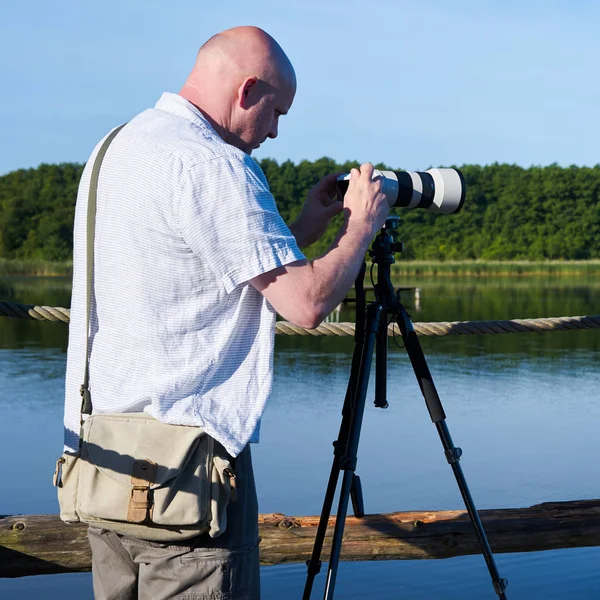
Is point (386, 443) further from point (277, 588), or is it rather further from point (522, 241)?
point (522, 241)

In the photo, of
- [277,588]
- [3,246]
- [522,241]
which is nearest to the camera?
[277,588]

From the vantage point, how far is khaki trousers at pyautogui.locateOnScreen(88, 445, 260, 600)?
1.61 meters

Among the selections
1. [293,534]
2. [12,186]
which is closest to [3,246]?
[12,186]

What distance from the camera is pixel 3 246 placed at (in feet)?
198

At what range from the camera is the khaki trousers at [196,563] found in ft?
5.29

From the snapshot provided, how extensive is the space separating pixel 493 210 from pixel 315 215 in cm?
7124

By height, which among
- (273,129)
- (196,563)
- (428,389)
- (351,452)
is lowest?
(196,563)

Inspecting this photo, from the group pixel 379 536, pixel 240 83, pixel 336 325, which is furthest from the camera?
pixel 336 325

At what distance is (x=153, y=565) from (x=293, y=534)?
1281 millimetres

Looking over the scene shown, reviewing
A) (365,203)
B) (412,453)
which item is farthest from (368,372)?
(412,453)

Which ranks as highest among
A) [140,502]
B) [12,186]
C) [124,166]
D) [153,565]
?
[12,186]

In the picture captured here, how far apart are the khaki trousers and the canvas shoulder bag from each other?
5 cm

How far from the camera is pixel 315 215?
6.61 feet

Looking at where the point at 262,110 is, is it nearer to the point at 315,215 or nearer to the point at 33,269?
the point at 315,215
